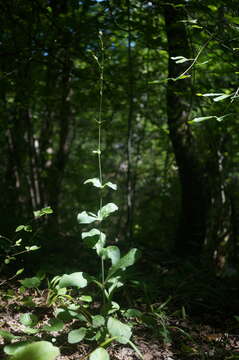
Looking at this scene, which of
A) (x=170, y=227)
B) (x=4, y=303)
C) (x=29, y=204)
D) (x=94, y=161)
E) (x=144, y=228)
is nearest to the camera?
(x=4, y=303)

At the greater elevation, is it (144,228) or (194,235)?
(194,235)

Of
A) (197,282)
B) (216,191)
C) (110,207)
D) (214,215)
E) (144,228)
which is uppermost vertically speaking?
(110,207)

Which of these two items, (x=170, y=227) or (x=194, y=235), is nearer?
(x=194, y=235)

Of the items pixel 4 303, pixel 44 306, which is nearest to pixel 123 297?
pixel 44 306

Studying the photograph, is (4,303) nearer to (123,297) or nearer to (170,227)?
(123,297)

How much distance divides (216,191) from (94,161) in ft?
10.9

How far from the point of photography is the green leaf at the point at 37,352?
1078 mm

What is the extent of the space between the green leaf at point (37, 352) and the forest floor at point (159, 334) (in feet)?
0.83

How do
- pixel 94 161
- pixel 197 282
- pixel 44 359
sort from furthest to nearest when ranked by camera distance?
pixel 94 161 < pixel 197 282 < pixel 44 359

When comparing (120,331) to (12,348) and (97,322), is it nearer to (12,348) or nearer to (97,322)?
(97,322)

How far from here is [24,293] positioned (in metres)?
1.85

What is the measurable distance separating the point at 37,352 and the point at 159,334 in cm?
76

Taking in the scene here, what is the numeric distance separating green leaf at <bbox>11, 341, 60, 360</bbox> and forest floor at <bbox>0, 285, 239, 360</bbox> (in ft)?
0.83

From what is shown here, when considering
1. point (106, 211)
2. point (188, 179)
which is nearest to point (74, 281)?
point (106, 211)
